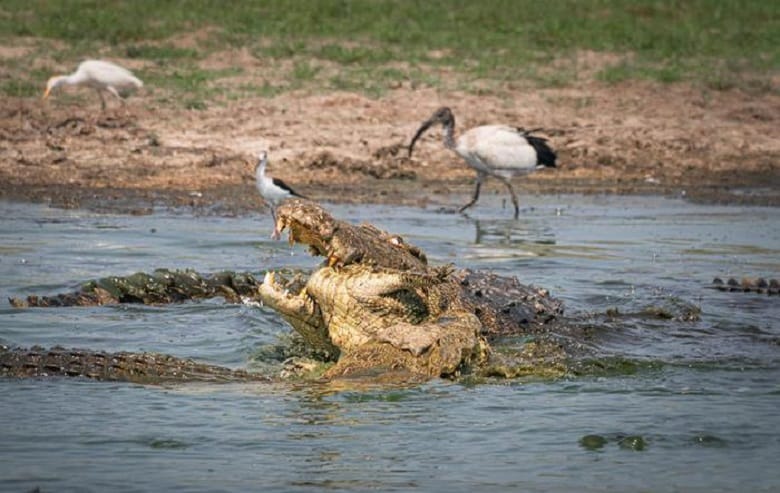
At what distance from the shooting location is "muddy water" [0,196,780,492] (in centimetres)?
583

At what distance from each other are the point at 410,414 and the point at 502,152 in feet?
27.6

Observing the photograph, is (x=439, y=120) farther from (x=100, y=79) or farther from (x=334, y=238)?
(x=334, y=238)

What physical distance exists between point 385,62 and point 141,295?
9.94 metres

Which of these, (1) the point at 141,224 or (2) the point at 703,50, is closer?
(1) the point at 141,224

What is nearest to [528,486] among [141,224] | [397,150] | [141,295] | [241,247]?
[141,295]

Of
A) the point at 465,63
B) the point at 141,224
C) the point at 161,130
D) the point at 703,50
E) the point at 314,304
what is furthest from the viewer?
the point at 703,50

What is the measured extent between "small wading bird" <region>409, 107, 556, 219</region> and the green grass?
2669 mm

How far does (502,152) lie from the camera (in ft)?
48.6

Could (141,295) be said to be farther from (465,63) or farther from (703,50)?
(703,50)

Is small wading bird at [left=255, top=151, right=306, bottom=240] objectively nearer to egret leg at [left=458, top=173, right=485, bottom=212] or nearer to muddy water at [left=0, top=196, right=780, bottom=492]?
egret leg at [left=458, top=173, right=485, bottom=212]

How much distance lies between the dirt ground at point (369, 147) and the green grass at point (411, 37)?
0.64 metres

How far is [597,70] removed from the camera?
62.6ft

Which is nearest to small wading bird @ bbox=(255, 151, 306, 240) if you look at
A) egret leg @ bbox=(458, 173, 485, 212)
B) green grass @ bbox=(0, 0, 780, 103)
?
egret leg @ bbox=(458, 173, 485, 212)

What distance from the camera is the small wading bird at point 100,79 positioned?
1633 centimetres
